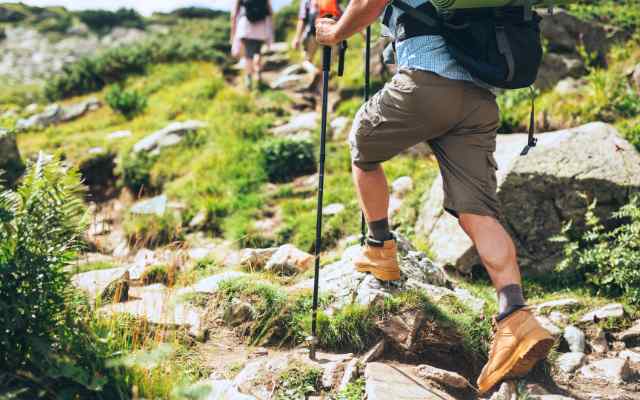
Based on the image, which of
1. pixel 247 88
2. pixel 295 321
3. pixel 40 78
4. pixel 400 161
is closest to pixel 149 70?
pixel 247 88

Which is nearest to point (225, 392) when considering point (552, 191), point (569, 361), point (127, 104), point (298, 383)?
point (298, 383)

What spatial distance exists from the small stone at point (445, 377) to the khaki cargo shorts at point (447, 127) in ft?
3.40

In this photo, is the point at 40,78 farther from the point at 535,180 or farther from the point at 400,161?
the point at 535,180

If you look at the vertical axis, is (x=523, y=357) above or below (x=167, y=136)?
below

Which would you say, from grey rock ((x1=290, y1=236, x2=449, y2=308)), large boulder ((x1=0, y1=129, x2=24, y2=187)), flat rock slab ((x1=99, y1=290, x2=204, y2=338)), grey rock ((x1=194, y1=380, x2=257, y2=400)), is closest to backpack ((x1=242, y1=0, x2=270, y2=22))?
large boulder ((x1=0, y1=129, x2=24, y2=187))

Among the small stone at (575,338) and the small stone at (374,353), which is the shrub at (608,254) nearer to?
the small stone at (575,338)

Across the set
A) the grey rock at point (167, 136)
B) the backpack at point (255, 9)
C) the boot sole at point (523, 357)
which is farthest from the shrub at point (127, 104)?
the boot sole at point (523, 357)

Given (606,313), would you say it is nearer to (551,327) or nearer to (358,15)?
(551,327)

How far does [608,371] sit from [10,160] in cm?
898

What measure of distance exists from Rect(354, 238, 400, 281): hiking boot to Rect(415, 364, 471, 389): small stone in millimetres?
761

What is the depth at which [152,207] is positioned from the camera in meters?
8.28

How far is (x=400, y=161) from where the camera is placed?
8516 mm

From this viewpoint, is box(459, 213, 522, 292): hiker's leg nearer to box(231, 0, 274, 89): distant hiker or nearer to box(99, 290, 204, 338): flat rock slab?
box(99, 290, 204, 338): flat rock slab

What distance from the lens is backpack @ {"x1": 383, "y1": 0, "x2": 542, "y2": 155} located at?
334 cm
